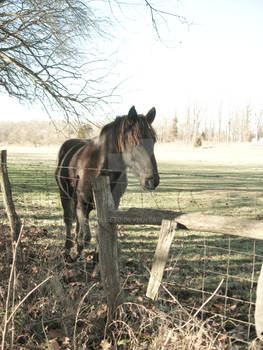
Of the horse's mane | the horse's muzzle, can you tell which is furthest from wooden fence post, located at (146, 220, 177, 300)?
the horse's mane

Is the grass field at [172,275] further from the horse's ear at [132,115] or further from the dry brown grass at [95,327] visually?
the horse's ear at [132,115]

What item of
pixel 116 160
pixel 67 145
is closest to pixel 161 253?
pixel 116 160

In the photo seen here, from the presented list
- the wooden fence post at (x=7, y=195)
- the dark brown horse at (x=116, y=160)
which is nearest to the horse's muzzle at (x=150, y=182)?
the dark brown horse at (x=116, y=160)

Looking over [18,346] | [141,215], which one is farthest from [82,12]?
[18,346]

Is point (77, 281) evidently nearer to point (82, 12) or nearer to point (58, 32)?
point (58, 32)

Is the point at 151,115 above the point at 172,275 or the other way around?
above

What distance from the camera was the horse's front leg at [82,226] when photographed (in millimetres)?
4307

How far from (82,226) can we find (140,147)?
5.07 feet

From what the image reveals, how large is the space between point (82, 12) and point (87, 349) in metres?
5.17

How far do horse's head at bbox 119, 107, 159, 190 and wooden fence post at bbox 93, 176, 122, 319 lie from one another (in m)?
1.12

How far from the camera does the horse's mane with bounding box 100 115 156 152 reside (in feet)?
12.5

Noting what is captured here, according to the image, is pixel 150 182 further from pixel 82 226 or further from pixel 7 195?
pixel 7 195

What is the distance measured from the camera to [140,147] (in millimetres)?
3770

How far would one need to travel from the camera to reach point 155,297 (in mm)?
2379
